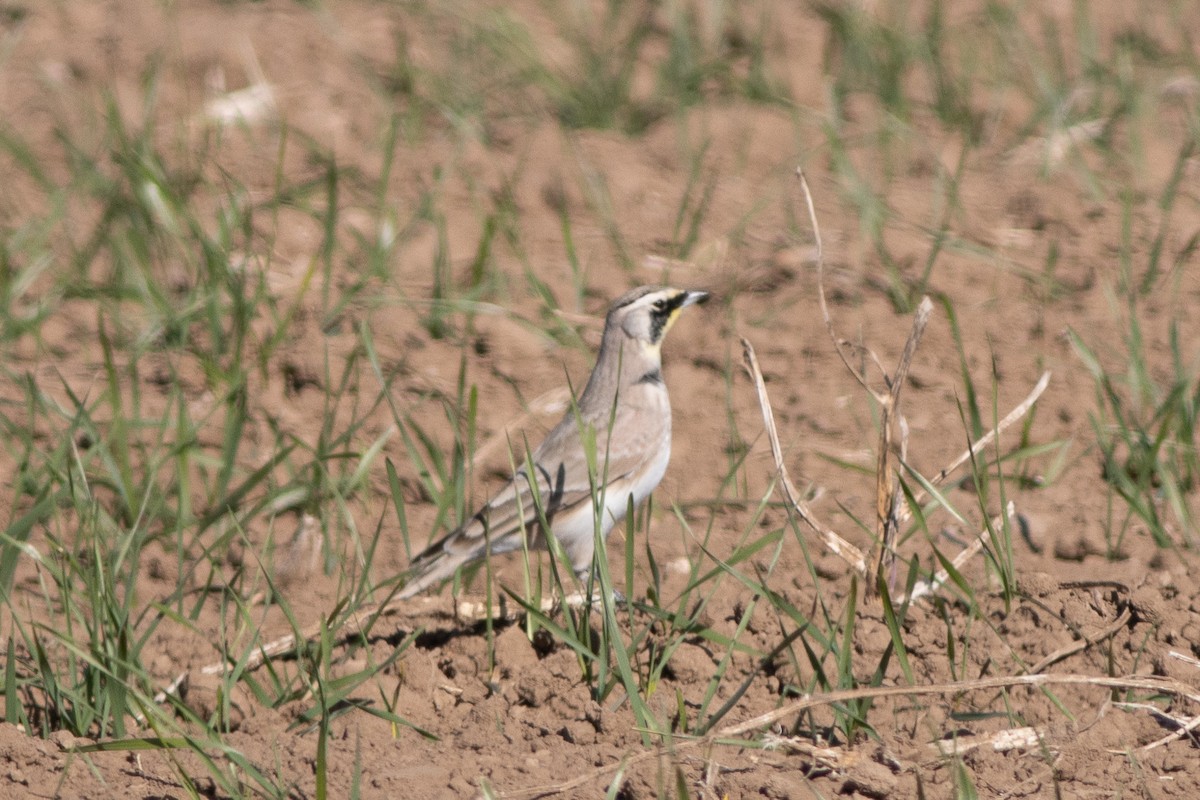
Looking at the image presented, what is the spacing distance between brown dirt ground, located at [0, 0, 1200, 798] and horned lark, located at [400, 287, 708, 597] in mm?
245

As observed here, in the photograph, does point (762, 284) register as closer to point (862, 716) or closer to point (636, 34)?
point (636, 34)

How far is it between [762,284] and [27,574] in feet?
10.0

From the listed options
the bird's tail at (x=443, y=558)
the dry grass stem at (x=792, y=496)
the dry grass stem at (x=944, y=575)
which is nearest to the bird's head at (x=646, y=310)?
the bird's tail at (x=443, y=558)

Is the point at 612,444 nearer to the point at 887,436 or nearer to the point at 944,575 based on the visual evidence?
the point at 944,575

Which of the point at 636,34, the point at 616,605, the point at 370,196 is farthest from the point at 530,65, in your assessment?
the point at 616,605

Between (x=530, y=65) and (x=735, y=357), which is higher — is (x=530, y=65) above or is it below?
above

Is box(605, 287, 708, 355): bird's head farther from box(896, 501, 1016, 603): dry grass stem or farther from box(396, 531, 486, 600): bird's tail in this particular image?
box(896, 501, 1016, 603): dry grass stem

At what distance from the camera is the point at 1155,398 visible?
5340 millimetres

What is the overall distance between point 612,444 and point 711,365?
113 centimetres

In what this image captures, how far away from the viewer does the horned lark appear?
5.26 meters

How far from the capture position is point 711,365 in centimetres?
630

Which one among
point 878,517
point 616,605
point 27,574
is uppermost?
point 878,517

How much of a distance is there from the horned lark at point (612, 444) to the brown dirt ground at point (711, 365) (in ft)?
0.80

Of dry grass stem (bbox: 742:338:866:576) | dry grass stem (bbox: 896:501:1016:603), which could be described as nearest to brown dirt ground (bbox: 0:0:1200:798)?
dry grass stem (bbox: 896:501:1016:603)
